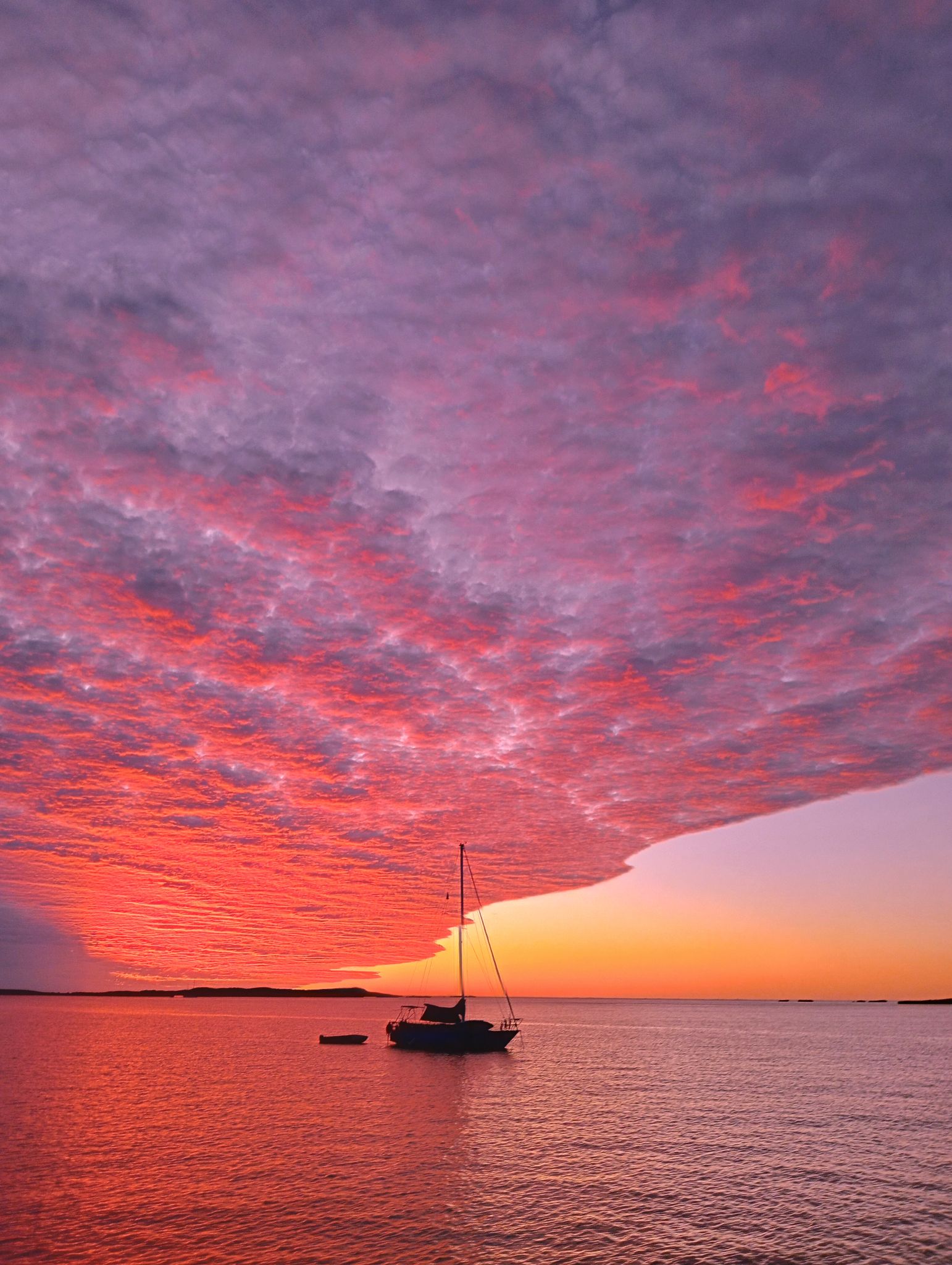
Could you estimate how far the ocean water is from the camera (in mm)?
37031

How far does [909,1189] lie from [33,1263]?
153ft

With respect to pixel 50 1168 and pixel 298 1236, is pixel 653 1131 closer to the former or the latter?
pixel 298 1236

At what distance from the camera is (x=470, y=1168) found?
167 feet

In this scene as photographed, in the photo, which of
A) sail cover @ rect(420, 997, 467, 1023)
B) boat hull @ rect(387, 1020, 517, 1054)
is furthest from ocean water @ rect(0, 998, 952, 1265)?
sail cover @ rect(420, 997, 467, 1023)

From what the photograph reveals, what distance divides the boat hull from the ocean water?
61.0ft

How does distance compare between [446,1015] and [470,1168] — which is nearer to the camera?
[470,1168]

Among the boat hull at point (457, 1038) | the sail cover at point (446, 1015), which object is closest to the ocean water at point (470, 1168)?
the boat hull at point (457, 1038)

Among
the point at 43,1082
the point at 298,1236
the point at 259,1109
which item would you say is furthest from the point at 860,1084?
the point at 43,1082

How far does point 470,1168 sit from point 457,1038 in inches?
3180

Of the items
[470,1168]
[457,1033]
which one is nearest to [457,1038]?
[457,1033]

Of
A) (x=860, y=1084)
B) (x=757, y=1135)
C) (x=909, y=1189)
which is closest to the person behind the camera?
(x=909, y=1189)

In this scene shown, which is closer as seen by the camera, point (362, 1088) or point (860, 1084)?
point (362, 1088)

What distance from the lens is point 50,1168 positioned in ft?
166

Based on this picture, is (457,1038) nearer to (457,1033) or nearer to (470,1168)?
(457,1033)
